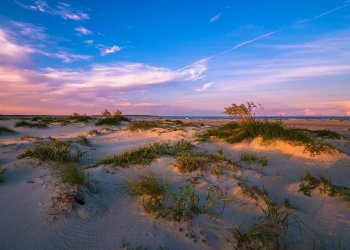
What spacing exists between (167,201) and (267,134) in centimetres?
397

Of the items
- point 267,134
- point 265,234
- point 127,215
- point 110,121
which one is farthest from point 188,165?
point 110,121

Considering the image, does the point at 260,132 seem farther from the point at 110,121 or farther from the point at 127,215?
the point at 110,121

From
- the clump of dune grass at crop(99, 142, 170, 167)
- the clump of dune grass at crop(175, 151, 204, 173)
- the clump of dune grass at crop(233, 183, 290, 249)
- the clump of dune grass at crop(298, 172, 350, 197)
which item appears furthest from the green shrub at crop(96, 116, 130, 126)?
the clump of dune grass at crop(233, 183, 290, 249)

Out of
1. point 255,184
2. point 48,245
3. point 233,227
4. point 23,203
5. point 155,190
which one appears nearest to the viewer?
point 48,245

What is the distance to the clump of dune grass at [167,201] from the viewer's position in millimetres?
2398

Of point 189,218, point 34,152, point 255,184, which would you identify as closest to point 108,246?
point 189,218

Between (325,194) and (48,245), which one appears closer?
(48,245)

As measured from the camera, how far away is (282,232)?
2131 millimetres

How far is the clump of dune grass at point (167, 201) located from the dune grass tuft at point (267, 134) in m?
3.28

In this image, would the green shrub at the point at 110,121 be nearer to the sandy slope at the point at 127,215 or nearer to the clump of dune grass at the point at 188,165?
the sandy slope at the point at 127,215

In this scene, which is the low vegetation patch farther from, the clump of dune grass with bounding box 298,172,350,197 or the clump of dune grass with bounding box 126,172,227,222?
the clump of dune grass with bounding box 126,172,227,222

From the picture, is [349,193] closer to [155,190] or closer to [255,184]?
[255,184]

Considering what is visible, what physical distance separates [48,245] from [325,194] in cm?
307

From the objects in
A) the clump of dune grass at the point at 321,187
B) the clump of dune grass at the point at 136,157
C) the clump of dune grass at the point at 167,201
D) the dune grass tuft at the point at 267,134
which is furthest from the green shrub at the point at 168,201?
the dune grass tuft at the point at 267,134
